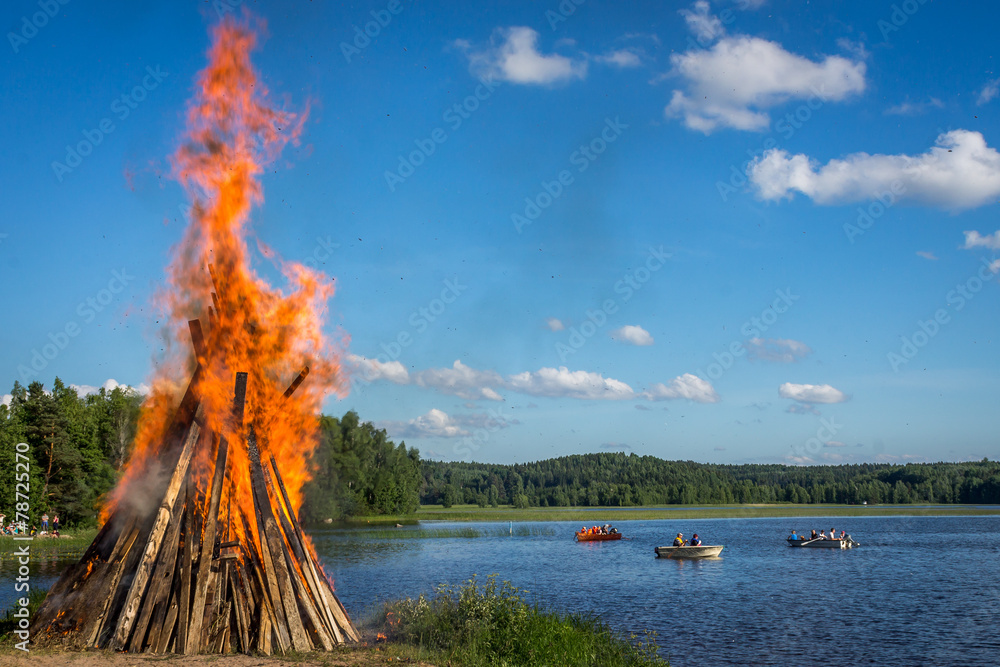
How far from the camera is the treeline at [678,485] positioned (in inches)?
5290

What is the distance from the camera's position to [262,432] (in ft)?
45.4

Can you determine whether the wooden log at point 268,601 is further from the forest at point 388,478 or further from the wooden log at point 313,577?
the forest at point 388,478

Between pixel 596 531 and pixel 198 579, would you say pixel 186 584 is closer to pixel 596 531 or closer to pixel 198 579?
pixel 198 579

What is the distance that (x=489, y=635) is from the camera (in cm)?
1397

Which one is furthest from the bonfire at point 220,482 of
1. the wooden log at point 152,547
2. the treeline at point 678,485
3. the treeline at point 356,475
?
the treeline at point 678,485

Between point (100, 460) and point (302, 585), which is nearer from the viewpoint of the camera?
point (302, 585)

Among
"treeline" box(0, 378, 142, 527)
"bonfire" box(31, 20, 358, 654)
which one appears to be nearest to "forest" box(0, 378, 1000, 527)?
"treeline" box(0, 378, 142, 527)

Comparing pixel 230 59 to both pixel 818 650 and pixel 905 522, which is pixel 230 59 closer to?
pixel 818 650

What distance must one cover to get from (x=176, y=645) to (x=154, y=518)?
211 centimetres

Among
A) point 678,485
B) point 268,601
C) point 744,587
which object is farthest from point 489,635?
point 678,485

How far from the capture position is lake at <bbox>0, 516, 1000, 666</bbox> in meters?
21.4

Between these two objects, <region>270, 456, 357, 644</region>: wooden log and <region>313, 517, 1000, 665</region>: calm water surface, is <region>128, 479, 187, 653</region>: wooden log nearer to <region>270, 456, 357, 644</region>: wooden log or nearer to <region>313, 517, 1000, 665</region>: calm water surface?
<region>270, 456, 357, 644</region>: wooden log

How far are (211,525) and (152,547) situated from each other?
3.17ft

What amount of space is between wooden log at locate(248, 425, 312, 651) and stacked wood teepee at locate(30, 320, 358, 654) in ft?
0.06
